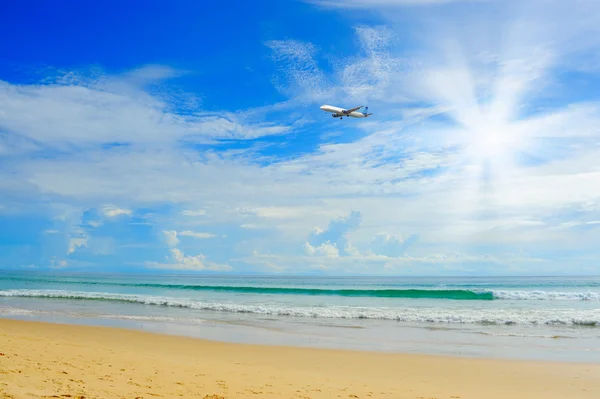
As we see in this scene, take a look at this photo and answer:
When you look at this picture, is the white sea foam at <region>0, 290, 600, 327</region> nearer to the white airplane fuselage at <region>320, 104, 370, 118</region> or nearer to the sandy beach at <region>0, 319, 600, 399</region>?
the sandy beach at <region>0, 319, 600, 399</region>

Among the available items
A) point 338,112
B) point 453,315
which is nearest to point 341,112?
point 338,112

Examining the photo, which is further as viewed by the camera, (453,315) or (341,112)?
(341,112)

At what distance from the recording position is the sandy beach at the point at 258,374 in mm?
7566

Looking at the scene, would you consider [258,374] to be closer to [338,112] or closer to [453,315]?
[453,315]

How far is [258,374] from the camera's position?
972cm

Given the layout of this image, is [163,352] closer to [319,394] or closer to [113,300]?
[319,394]

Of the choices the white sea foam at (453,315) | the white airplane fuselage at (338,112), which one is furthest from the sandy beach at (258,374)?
the white airplane fuselage at (338,112)

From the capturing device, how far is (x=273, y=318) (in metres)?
22.5

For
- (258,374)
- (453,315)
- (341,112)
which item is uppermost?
(341,112)

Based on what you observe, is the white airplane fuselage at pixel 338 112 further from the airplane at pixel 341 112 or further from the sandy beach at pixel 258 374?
the sandy beach at pixel 258 374

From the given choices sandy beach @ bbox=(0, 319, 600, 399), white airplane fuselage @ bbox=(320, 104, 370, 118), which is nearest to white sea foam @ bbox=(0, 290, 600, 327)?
sandy beach @ bbox=(0, 319, 600, 399)

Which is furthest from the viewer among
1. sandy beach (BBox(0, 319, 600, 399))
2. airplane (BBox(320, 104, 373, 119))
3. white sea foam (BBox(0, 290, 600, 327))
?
airplane (BBox(320, 104, 373, 119))

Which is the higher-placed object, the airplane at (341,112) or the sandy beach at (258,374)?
the airplane at (341,112)

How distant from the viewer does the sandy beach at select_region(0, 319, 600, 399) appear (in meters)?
7.57
